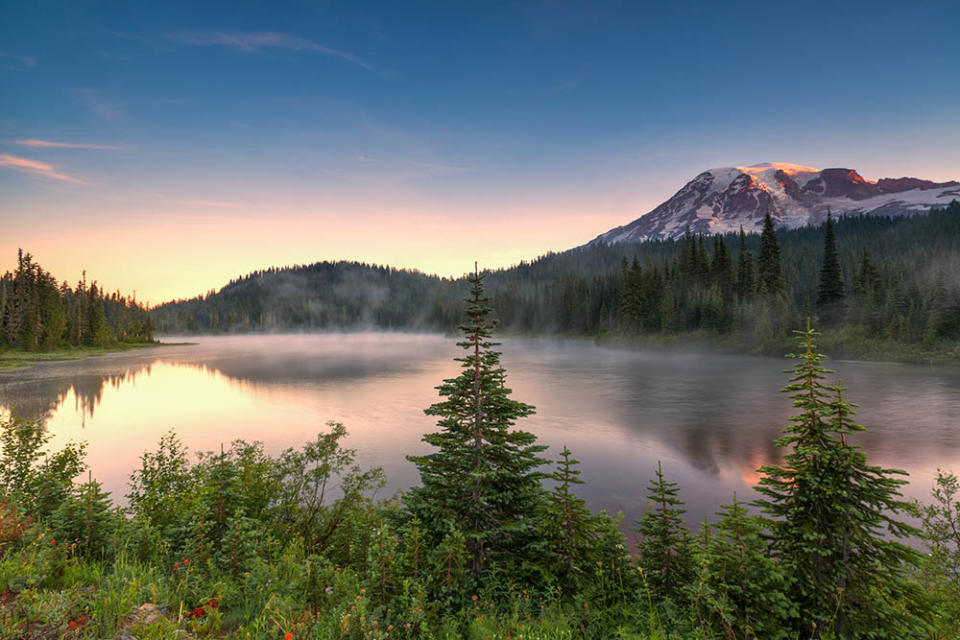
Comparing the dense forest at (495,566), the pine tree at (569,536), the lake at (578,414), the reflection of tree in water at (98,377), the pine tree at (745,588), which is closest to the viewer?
the dense forest at (495,566)

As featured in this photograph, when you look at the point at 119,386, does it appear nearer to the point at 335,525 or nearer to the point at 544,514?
the point at 335,525

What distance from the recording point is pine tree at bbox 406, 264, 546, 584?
10844 millimetres

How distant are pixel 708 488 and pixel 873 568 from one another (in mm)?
20617

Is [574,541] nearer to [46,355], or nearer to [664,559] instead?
[664,559]

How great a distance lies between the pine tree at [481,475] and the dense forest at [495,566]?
0.19ft

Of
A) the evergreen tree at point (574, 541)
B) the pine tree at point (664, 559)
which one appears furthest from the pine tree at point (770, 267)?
the evergreen tree at point (574, 541)

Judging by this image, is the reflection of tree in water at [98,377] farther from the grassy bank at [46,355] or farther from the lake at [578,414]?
the grassy bank at [46,355]

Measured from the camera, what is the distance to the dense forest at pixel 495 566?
6.39m

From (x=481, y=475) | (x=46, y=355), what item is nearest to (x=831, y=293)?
(x=481, y=475)

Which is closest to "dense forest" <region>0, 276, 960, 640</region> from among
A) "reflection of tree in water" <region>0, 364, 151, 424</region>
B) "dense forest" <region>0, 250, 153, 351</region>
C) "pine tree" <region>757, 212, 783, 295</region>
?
"reflection of tree in water" <region>0, 364, 151, 424</region>

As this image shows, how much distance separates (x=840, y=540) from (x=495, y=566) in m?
7.34

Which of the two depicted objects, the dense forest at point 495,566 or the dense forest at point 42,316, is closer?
the dense forest at point 495,566

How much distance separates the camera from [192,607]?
6875 millimetres

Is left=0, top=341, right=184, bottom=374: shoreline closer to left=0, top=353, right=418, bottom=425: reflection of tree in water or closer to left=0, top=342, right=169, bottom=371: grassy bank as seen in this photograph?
left=0, top=342, right=169, bottom=371: grassy bank
